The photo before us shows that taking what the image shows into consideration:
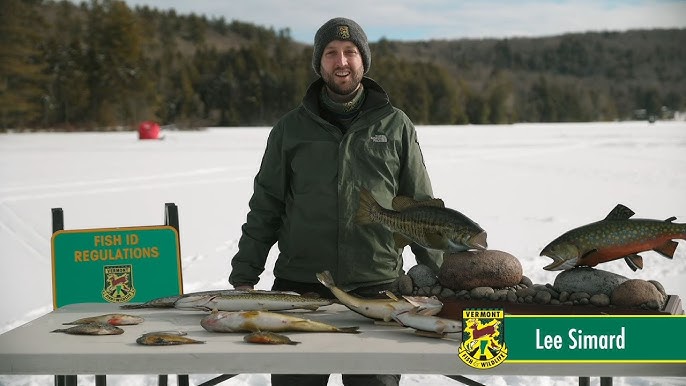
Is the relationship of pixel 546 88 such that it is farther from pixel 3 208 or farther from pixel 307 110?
pixel 307 110

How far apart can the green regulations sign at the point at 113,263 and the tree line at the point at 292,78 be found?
3169cm

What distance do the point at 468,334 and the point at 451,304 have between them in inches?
6.2

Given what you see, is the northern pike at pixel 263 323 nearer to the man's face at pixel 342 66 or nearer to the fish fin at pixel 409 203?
the fish fin at pixel 409 203

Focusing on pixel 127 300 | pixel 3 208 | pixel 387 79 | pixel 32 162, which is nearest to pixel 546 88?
pixel 387 79

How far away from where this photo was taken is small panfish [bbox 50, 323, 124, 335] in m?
2.00

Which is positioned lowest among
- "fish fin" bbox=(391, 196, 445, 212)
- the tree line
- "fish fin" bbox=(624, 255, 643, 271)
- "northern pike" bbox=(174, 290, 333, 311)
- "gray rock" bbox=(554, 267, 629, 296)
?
"northern pike" bbox=(174, 290, 333, 311)

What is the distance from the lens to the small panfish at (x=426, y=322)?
1906 mm

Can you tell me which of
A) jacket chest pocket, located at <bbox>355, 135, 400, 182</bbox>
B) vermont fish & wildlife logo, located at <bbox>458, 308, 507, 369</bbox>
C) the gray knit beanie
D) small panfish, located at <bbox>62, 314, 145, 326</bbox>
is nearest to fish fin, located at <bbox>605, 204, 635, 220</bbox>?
vermont fish & wildlife logo, located at <bbox>458, 308, 507, 369</bbox>

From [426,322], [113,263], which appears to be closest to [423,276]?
[426,322]

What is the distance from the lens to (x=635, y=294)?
1.89m

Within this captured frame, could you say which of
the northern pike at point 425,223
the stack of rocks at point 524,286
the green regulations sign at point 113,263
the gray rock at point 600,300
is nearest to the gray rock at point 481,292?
the stack of rocks at point 524,286

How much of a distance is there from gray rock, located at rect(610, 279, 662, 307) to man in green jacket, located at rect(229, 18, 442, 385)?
57 centimetres

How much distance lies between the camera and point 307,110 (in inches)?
96.0

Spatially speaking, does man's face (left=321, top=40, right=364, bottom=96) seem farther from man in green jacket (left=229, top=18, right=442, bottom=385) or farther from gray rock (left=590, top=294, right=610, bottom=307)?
gray rock (left=590, top=294, right=610, bottom=307)
